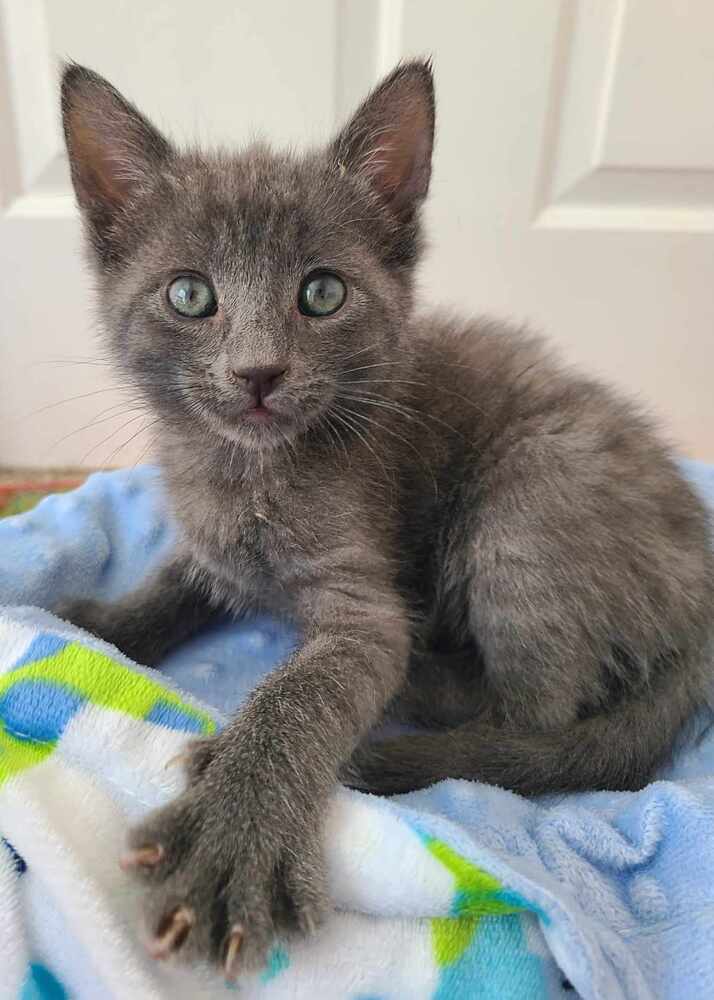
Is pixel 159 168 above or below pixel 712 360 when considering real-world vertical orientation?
above

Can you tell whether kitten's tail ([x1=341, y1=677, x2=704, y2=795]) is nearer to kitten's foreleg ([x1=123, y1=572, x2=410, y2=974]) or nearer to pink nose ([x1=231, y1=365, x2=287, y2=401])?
kitten's foreleg ([x1=123, y1=572, x2=410, y2=974])

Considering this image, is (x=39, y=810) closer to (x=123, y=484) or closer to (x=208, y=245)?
(x=208, y=245)

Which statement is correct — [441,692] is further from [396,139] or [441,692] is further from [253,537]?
[396,139]

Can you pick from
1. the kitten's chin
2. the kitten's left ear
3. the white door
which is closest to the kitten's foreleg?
the kitten's chin

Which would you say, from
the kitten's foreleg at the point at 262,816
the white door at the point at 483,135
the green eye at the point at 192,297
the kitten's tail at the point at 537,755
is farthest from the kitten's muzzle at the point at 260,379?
the white door at the point at 483,135

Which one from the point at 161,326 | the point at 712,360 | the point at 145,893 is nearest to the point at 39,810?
the point at 145,893

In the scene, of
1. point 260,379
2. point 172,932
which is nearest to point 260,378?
point 260,379
